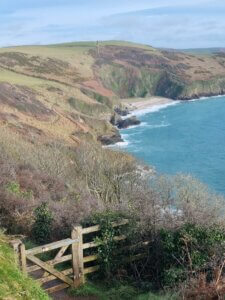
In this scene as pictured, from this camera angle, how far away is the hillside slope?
81562 mm

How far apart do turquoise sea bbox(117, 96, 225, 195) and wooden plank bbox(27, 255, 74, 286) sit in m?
39.5

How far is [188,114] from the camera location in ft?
399

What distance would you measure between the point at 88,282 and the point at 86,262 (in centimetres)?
57

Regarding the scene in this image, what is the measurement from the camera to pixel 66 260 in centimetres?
1447

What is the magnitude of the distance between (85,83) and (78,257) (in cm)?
12110

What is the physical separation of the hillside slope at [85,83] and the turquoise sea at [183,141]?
768 cm

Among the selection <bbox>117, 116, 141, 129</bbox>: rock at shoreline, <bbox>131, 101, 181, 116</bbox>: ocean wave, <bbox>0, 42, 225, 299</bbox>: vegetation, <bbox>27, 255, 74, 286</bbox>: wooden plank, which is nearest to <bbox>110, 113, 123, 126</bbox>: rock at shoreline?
<bbox>117, 116, 141, 129</bbox>: rock at shoreline

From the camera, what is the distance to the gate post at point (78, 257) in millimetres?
13984

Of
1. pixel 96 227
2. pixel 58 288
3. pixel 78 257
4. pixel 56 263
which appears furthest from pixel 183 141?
pixel 56 263

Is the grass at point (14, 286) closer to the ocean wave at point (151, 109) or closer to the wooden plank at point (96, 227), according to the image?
the wooden plank at point (96, 227)

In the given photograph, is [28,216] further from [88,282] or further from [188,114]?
[188,114]

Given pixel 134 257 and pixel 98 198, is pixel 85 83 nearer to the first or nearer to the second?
pixel 98 198

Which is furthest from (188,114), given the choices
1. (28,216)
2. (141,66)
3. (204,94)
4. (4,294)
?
(4,294)

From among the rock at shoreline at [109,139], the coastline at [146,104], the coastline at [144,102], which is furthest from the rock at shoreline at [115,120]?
the coastline at [144,102]
